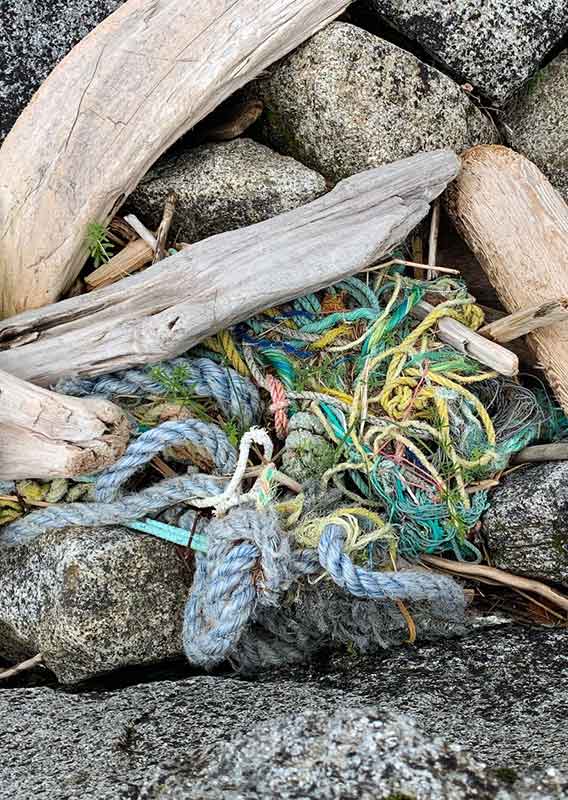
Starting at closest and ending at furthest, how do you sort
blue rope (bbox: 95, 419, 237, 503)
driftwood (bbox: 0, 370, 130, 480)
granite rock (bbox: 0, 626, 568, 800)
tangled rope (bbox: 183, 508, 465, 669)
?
granite rock (bbox: 0, 626, 568, 800), tangled rope (bbox: 183, 508, 465, 669), driftwood (bbox: 0, 370, 130, 480), blue rope (bbox: 95, 419, 237, 503)

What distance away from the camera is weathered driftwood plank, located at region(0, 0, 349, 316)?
2.93 metres

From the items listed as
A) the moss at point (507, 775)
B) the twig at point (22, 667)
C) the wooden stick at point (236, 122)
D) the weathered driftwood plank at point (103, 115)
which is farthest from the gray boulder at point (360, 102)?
the moss at point (507, 775)

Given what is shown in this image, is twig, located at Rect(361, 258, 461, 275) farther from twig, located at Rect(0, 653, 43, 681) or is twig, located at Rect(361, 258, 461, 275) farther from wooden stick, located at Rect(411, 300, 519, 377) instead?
twig, located at Rect(0, 653, 43, 681)

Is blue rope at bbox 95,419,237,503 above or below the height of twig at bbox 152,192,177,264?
below

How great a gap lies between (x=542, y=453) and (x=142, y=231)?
1632 mm

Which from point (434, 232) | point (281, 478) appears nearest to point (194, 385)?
point (281, 478)

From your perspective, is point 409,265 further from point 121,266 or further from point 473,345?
point 121,266

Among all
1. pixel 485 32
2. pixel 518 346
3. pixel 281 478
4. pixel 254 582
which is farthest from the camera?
pixel 518 346

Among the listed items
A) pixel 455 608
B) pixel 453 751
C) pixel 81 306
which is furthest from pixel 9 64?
pixel 453 751

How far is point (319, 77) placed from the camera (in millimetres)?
3041

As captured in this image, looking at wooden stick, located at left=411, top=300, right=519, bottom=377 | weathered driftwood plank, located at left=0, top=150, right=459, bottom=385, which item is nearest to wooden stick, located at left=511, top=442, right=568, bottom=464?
wooden stick, located at left=411, top=300, right=519, bottom=377

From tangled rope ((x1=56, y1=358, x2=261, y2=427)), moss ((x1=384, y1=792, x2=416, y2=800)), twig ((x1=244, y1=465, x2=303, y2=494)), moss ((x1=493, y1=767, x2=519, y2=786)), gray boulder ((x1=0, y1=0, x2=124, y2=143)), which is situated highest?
gray boulder ((x1=0, y1=0, x2=124, y2=143))

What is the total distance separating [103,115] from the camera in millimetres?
2936

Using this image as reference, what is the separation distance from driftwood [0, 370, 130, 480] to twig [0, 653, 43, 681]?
1.85ft
